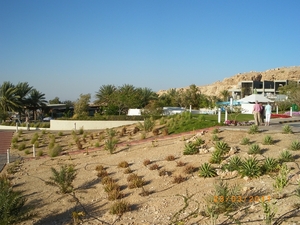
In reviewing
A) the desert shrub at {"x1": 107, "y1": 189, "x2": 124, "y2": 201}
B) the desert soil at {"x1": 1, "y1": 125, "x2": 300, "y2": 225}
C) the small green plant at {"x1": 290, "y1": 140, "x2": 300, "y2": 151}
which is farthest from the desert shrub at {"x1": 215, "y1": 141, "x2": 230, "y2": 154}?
the desert shrub at {"x1": 107, "y1": 189, "x2": 124, "y2": 201}

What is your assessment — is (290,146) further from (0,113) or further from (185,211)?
(0,113)

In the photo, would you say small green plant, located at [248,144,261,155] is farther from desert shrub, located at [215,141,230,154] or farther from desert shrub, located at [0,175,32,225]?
desert shrub, located at [0,175,32,225]

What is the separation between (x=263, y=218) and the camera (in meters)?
6.61

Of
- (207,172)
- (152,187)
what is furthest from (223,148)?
(152,187)

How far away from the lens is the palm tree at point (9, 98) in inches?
1849

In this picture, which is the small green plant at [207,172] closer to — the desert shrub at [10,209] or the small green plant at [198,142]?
the small green plant at [198,142]

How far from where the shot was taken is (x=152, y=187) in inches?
432

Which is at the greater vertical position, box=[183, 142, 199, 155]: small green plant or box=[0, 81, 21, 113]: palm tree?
box=[0, 81, 21, 113]: palm tree

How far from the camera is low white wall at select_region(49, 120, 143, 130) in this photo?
3297 centimetres

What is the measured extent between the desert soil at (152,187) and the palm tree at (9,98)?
32667 millimetres

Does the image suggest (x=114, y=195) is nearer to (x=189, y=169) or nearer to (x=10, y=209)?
(x=189, y=169)

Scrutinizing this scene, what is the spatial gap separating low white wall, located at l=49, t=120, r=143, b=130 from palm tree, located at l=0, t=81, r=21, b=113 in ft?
50.9

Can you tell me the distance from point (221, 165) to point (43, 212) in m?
6.38

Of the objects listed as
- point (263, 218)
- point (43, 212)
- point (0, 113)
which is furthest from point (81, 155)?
point (0, 113)
